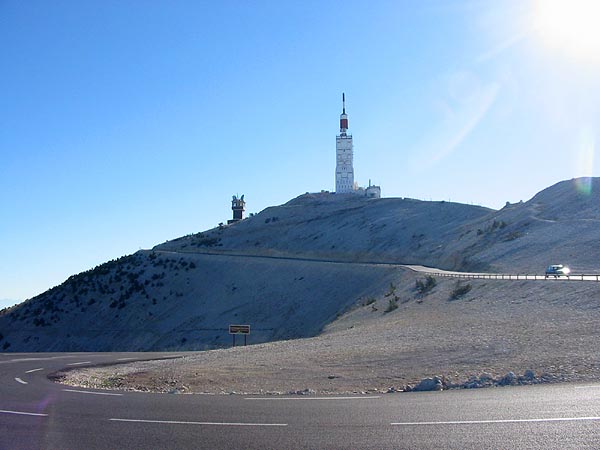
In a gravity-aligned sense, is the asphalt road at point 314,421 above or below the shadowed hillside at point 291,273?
below

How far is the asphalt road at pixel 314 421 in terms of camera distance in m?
9.93

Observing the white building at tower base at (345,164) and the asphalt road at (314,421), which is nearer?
the asphalt road at (314,421)

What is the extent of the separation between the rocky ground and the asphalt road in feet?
8.24

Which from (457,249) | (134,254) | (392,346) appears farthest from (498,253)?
(134,254)

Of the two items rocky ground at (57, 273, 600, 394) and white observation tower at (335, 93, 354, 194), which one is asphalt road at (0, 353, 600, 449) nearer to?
rocky ground at (57, 273, 600, 394)

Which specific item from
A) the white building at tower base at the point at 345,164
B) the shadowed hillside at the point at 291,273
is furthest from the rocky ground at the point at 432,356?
the white building at tower base at the point at 345,164

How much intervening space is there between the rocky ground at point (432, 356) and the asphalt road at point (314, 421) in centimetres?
251

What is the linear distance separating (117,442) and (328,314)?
1801 inches

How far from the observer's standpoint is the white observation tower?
133 metres

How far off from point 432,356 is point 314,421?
10.3 meters

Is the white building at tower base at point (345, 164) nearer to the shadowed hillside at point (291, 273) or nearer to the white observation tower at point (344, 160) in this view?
the white observation tower at point (344, 160)

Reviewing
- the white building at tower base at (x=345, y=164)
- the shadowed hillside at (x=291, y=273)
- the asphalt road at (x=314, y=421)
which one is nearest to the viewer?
the asphalt road at (x=314, y=421)

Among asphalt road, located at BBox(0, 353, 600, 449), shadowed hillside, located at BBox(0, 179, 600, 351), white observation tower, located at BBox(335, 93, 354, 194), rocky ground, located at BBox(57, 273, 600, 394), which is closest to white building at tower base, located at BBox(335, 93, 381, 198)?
white observation tower, located at BBox(335, 93, 354, 194)

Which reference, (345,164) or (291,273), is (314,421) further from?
(345,164)
